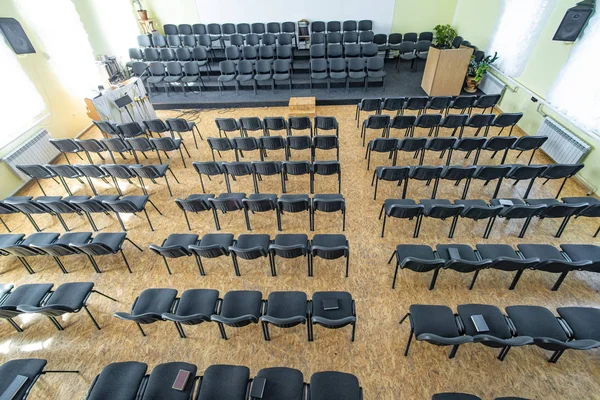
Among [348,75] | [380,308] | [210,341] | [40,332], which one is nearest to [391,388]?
[380,308]

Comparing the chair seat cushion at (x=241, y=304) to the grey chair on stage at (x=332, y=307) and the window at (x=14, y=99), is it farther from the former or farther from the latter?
the window at (x=14, y=99)

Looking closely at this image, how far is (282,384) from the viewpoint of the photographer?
2799 millimetres

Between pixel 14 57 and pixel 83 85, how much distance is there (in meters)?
2.04

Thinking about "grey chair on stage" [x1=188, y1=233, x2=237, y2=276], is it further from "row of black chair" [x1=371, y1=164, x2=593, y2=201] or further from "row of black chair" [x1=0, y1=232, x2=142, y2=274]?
"row of black chair" [x1=371, y1=164, x2=593, y2=201]

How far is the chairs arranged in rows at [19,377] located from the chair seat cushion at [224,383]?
5.66ft

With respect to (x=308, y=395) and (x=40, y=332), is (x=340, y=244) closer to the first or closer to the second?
(x=308, y=395)

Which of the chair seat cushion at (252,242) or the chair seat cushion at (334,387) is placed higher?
the chair seat cushion at (252,242)

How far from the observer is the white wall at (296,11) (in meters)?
10.7

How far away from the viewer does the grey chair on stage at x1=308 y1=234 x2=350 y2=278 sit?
151 inches

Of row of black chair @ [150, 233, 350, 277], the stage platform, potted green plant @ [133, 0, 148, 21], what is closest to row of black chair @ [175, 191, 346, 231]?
row of black chair @ [150, 233, 350, 277]

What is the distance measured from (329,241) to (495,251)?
7.33 ft

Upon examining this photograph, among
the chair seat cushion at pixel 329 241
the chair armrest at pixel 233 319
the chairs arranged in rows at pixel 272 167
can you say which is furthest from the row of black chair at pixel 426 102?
the chair armrest at pixel 233 319

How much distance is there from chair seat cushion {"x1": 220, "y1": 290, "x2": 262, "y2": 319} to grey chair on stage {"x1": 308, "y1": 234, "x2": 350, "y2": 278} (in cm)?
92

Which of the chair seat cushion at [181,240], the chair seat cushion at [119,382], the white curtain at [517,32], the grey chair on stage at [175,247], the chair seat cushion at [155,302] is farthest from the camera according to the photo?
the white curtain at [517,32]
